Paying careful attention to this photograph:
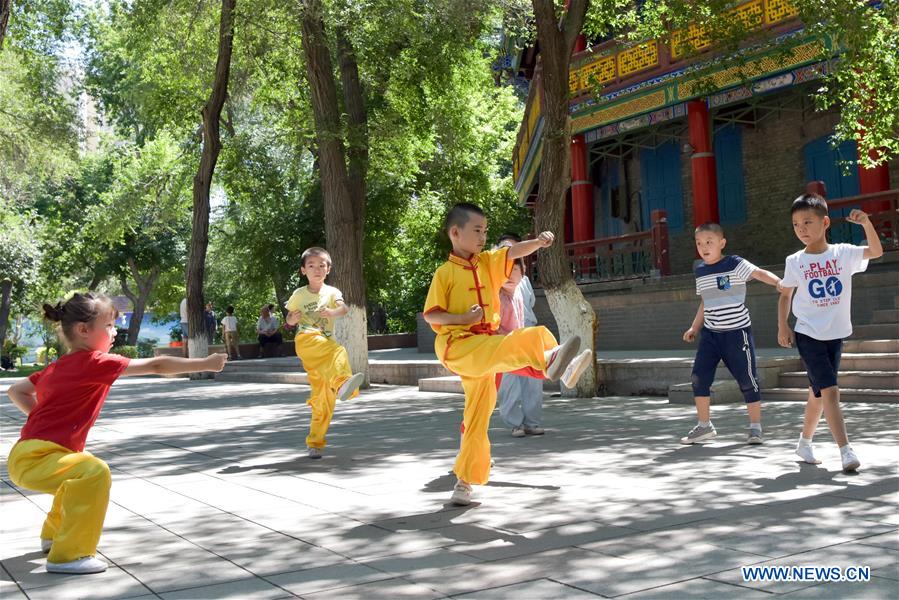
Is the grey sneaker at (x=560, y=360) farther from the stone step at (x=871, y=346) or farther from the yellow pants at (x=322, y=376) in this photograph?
the stone step at (x=871, y=346)

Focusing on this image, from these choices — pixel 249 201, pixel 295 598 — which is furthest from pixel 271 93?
pixel 295 598

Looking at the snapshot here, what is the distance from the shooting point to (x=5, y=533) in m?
5.31

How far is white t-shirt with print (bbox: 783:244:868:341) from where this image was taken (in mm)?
5984

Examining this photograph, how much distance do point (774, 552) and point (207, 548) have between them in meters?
2.62

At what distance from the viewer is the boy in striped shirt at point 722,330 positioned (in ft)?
24.9

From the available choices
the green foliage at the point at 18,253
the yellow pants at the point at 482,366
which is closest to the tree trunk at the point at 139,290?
the green foliage at the point at 18,253

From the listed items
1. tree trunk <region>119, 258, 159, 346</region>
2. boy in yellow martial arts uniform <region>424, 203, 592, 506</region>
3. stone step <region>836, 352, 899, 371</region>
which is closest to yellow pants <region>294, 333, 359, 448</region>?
boy in yellow martial arts uniform <region>424, 203, 592, 506</region>

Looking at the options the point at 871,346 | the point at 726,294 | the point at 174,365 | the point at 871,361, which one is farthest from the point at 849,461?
the point at 871,346

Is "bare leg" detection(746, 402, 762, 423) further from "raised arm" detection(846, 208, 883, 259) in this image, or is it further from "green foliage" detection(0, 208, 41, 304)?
"green foliage" detection(0, 208, 41, 304)

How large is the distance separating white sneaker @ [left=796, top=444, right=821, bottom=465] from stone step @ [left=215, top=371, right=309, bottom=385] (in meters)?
13.6

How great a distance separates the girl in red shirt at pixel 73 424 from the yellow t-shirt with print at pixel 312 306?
3.23 metres

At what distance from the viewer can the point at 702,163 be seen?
1927cm

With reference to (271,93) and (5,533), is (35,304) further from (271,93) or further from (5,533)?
(5,533)

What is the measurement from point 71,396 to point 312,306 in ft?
11.6
